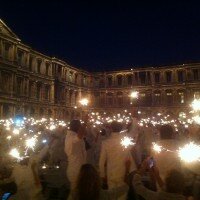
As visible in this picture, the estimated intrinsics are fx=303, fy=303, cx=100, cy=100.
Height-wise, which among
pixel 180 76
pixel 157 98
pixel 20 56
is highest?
pixel 20 56

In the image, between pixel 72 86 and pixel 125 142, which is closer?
pixel 125 142

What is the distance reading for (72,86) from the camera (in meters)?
58.5

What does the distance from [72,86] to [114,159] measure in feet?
173

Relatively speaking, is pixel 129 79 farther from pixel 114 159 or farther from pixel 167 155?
pixel 167 155

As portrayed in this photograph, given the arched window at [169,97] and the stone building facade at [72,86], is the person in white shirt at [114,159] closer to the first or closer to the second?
the stone building facade at [72,86]

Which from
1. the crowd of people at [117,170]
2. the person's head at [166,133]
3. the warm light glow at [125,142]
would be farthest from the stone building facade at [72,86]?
the person's head at [166,133]

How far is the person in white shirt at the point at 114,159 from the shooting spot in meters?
5.99

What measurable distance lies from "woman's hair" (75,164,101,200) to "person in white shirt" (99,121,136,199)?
2365 millimetres

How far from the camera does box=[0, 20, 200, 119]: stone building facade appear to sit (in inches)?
1658

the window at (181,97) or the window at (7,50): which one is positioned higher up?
the window at (7,50)

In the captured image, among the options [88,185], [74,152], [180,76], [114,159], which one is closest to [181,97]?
[180,76]

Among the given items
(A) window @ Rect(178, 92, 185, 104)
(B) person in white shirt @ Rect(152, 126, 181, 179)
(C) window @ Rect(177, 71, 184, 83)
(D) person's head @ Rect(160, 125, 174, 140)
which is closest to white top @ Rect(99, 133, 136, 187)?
(B) person in white shirt @ Rect(152, 126, 181, 179)

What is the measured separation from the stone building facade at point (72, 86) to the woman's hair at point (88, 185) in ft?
125

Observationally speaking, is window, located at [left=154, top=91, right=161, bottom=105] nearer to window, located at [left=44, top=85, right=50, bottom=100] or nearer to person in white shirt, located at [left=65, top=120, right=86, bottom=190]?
window, located at [left=44, top=85, right=50, bottom=100]
